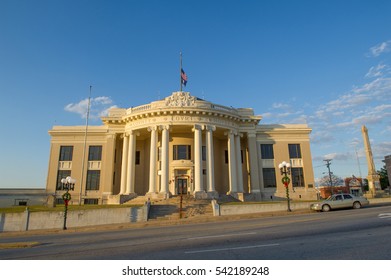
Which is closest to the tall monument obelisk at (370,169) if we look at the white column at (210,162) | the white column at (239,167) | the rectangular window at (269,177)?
the rectangular window at (269,177)

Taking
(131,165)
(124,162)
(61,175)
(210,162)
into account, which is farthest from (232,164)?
(61,175)

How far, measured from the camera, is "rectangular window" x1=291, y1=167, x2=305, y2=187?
41781mm

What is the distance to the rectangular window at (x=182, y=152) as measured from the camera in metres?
38.5

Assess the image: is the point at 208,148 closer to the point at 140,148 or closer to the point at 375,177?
the point at 140,148

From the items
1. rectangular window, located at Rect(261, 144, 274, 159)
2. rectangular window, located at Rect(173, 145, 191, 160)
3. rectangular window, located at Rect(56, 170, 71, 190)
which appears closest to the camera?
rectangular window, located at Rect(173, 145, 191, 160)

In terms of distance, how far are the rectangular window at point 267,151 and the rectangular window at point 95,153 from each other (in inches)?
979

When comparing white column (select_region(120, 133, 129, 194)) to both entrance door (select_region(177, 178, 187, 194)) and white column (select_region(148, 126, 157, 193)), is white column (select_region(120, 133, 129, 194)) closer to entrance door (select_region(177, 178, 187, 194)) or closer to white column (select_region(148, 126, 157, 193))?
white column (select_region(148, 126, 157, 193))

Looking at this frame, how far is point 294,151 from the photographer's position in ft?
141

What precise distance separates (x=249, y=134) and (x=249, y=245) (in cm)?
3395

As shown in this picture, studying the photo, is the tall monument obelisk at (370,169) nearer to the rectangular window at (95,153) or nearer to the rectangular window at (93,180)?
the rectangular window at (93,180)

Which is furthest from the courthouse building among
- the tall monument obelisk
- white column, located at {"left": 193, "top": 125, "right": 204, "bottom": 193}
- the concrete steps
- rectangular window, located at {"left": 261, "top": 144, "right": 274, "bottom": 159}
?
the tall monument obelisk

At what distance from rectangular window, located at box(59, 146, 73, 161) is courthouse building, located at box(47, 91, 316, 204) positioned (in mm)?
140

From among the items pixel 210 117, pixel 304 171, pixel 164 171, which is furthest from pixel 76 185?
pixel 304 171

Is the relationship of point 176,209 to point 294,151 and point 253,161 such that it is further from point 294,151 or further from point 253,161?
point 294,151
